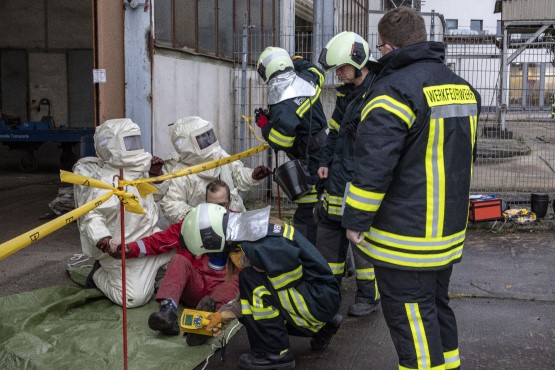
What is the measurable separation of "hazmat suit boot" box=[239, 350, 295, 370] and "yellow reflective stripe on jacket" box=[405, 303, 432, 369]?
1141mm

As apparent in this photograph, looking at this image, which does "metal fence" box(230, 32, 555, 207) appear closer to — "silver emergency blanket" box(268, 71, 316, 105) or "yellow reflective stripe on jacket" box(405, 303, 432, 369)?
"silver emergency blanket" box(268, 71, 316, 105)

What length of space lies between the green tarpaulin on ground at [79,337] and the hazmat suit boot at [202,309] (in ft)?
0.13

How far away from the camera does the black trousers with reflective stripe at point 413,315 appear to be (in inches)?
142

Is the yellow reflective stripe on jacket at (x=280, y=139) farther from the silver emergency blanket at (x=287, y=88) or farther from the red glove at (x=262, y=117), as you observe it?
the red glove at (x=262, y=117)

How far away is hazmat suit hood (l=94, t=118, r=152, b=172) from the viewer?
218 inches

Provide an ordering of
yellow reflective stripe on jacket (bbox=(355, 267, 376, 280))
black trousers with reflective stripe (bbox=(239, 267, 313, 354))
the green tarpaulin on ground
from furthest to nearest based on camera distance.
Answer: yellow reflective stripe on jacket (bbox=(355, 267, 376, 280)) → the green tarpaulin on ground → black trousers with reflective stripe (bbox=(239, 267, 313, 354))

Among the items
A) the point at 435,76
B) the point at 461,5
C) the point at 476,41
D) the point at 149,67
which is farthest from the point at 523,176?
the point at 461,5

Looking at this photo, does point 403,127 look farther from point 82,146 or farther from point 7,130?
point 7,130

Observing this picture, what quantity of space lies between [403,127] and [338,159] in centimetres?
170

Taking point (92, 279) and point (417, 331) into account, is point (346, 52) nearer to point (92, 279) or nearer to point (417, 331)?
point (417, 331)

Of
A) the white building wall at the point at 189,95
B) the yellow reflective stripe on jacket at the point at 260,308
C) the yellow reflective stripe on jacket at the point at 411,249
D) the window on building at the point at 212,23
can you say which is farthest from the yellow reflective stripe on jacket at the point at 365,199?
the window on building at the point at 212,23

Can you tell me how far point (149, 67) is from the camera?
7.39 metres

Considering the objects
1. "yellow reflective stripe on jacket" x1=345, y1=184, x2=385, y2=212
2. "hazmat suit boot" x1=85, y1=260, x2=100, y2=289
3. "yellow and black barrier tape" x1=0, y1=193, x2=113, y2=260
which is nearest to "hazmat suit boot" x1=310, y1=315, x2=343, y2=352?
"yellow reflective stripe on jacket" x1=345, y1=184, x2=385, y2=212

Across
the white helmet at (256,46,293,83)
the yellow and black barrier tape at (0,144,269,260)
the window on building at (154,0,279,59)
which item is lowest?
the yellow and black barrier tape at (0,144,269,260)
